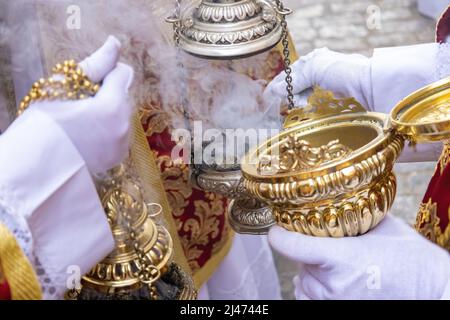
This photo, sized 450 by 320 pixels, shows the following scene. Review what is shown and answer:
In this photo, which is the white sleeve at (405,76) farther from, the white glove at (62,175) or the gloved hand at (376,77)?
the white glove at (62,175)

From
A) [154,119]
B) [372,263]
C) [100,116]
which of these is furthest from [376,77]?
[100,116]

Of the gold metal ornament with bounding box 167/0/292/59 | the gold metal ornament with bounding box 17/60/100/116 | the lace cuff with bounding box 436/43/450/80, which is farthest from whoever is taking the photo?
the lace cuff with bounding box 436/43/450/80

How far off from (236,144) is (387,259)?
0.35 m

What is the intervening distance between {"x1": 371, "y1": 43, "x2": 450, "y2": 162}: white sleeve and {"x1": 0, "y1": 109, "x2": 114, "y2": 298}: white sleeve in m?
0.76

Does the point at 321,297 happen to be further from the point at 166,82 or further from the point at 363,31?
the point at 363,31

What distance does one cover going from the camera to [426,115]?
1.04m

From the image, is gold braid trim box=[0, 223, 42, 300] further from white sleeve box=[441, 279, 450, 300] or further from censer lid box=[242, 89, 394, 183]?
white sleeve box=[441, 279, 450, 300]

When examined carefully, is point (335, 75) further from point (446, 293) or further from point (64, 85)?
point (64, 85)

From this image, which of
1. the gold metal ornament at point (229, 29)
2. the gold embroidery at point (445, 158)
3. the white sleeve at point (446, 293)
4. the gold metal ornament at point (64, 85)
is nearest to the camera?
the gold metal ornament at point (64, 85)

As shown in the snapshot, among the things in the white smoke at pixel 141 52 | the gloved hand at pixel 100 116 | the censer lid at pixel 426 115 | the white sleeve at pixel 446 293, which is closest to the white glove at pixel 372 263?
the white sleeve at pixel 446 293

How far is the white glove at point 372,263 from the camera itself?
99 centimetres

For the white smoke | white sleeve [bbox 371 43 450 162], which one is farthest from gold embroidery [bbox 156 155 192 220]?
white sleeve [bbox 371 43 450 162]

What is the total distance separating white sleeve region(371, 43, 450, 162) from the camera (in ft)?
4.85

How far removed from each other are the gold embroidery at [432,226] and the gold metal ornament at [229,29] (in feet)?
1.19
